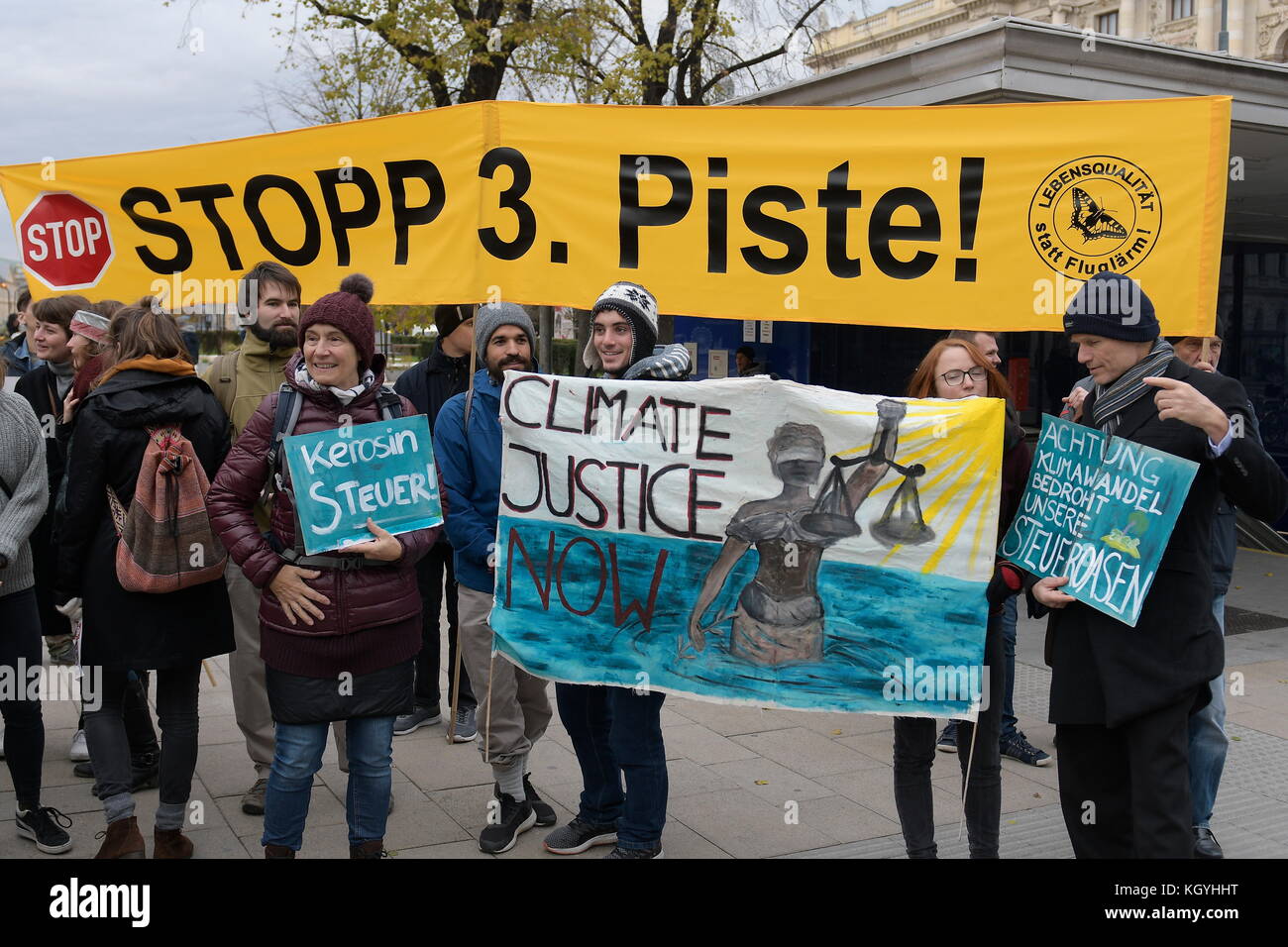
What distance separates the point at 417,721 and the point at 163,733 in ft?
5.94

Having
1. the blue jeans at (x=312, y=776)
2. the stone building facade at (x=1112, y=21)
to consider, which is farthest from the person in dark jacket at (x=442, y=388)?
the stone building facade at (x=1112, y=21)

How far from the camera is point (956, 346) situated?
12.8 ft

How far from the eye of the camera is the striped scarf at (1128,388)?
3.38m

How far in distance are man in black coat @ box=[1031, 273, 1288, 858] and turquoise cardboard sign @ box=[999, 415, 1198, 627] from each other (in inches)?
2.9

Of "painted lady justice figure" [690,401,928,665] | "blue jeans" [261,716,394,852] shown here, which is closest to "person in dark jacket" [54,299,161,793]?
"blue jeans" [261,716,394,852]

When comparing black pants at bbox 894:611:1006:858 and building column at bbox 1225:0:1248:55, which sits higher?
building column at bbox 1225:0:1248:55

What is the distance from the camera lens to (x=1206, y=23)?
188 feet

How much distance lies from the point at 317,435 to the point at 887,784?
2.99m

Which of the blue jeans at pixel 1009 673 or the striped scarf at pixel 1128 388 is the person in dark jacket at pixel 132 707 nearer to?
the blue jeans at pixel 1009 673

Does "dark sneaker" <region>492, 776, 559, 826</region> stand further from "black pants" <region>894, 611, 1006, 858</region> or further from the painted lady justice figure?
"black pants" <region>894, 611, 1006, 858</region>

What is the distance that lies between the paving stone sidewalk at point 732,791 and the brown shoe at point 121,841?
1.00ft

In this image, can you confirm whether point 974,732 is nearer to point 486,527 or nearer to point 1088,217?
point 486,527

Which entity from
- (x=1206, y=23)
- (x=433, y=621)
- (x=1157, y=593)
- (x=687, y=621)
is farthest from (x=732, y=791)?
(x=1206, y=23)

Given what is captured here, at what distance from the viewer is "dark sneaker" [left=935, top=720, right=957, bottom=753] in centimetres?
560
